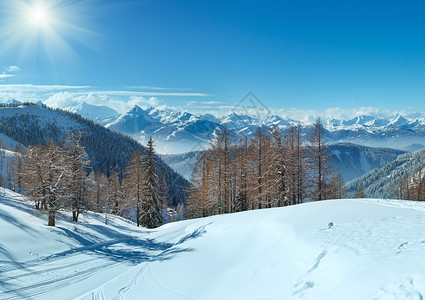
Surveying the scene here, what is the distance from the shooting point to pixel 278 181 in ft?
81.5

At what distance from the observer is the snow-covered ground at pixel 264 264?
6393 mm

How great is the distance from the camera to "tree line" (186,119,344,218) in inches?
981

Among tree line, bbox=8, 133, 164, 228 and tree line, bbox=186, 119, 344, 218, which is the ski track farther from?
tree line, bbox=186, 119, 344, 218

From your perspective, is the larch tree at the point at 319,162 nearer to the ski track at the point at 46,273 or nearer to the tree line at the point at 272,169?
the tree line at the point at 272,169

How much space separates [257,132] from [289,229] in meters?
18.5

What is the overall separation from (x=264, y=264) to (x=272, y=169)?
1772 cm

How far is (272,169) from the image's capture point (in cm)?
2583

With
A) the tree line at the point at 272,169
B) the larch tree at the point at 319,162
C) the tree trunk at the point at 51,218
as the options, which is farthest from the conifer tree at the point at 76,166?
the larch tree at the point at 319,162

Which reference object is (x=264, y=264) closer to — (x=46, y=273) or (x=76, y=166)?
(x=46, y=273)

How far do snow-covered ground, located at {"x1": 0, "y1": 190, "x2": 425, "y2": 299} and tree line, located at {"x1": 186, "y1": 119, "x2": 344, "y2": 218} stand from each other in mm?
11660

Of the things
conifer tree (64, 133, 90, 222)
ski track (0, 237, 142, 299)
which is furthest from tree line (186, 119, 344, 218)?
ski track (0, 237, 142, 299)

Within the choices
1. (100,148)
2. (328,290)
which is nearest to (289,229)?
(328,290)

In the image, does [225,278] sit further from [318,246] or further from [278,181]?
[278,181]

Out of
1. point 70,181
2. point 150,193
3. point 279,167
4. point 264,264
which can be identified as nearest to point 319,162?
point 279,167
